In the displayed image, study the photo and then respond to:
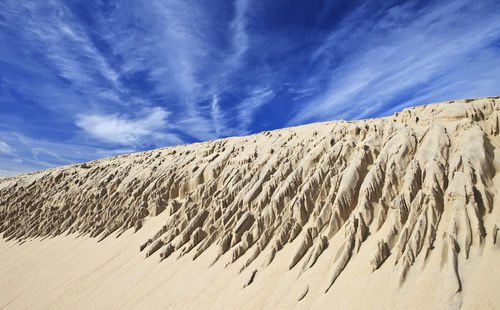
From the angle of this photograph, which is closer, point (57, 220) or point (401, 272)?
point (401, 272)

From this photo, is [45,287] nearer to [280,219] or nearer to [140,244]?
[140,244]

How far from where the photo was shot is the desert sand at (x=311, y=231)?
347 inches

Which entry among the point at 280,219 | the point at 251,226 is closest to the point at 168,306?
the point at 251,226

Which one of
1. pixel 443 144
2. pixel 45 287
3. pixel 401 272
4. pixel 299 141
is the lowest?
pixel 45 287

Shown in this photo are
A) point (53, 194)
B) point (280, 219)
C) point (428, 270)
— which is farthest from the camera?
point (53, 194)

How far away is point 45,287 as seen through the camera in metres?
17.2

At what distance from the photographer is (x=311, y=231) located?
39.2 ft

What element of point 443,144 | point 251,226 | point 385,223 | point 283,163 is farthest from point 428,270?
point 283,163

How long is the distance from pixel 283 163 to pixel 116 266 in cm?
1265

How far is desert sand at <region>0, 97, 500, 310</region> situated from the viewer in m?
8.82

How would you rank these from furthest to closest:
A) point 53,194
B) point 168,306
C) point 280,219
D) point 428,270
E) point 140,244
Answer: point 53,194 → point 140,244 → point 280,219 → point 168,306 → point 428,270

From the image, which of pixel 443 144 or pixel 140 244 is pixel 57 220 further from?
pixel 443 144

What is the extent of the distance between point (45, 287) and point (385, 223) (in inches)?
831

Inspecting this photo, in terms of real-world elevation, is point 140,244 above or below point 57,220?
below
